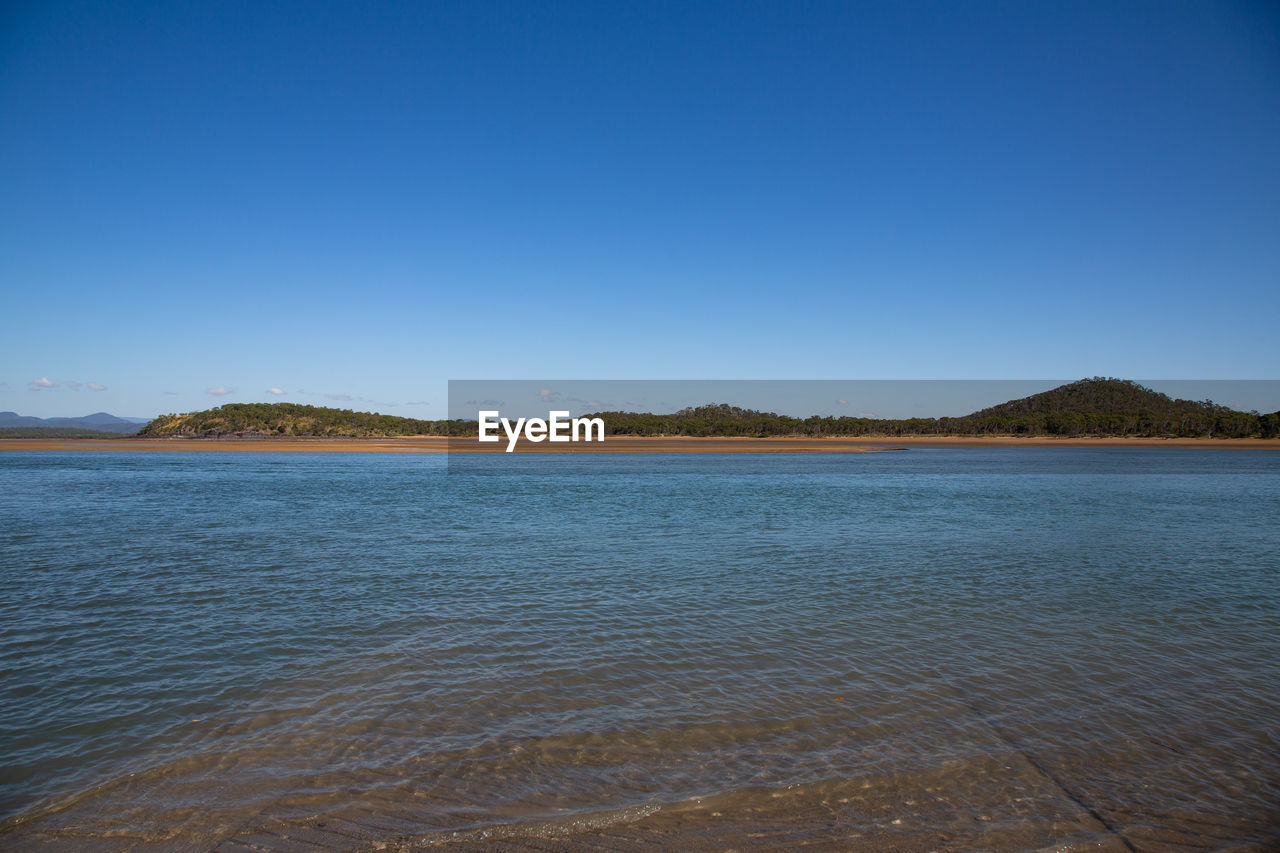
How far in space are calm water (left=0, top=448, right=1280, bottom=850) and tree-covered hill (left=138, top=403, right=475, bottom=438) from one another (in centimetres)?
9714

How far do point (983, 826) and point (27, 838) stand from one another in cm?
619

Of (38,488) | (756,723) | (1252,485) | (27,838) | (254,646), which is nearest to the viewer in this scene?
(27,838)

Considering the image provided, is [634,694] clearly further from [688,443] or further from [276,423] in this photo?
[276,423]

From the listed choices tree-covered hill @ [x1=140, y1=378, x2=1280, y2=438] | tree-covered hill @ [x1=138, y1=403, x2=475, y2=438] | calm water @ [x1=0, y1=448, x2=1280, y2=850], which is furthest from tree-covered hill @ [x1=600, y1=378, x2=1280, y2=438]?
calm water @ [x1=0, y1=448, x2=1280, y2=850]

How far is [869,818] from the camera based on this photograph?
4.45m

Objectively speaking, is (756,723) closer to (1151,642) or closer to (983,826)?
(983,826)

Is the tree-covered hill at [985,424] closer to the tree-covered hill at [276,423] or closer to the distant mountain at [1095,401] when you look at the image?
the distant mountain at [1095,401]

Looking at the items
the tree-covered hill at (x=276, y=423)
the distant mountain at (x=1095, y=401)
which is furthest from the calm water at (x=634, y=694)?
the distant mountain at (x=1095, y=401)

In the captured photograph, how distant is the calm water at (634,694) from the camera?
174 inches

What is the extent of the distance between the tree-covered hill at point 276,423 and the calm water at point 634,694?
97.1 m

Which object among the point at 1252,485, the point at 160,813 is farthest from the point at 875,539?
the point at 1252,485

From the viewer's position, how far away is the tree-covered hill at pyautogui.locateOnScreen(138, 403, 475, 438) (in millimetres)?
101875

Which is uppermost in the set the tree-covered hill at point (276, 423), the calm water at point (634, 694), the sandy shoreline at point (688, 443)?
the tree-covered hill at point (276, 423)

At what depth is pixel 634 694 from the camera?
6422mm
